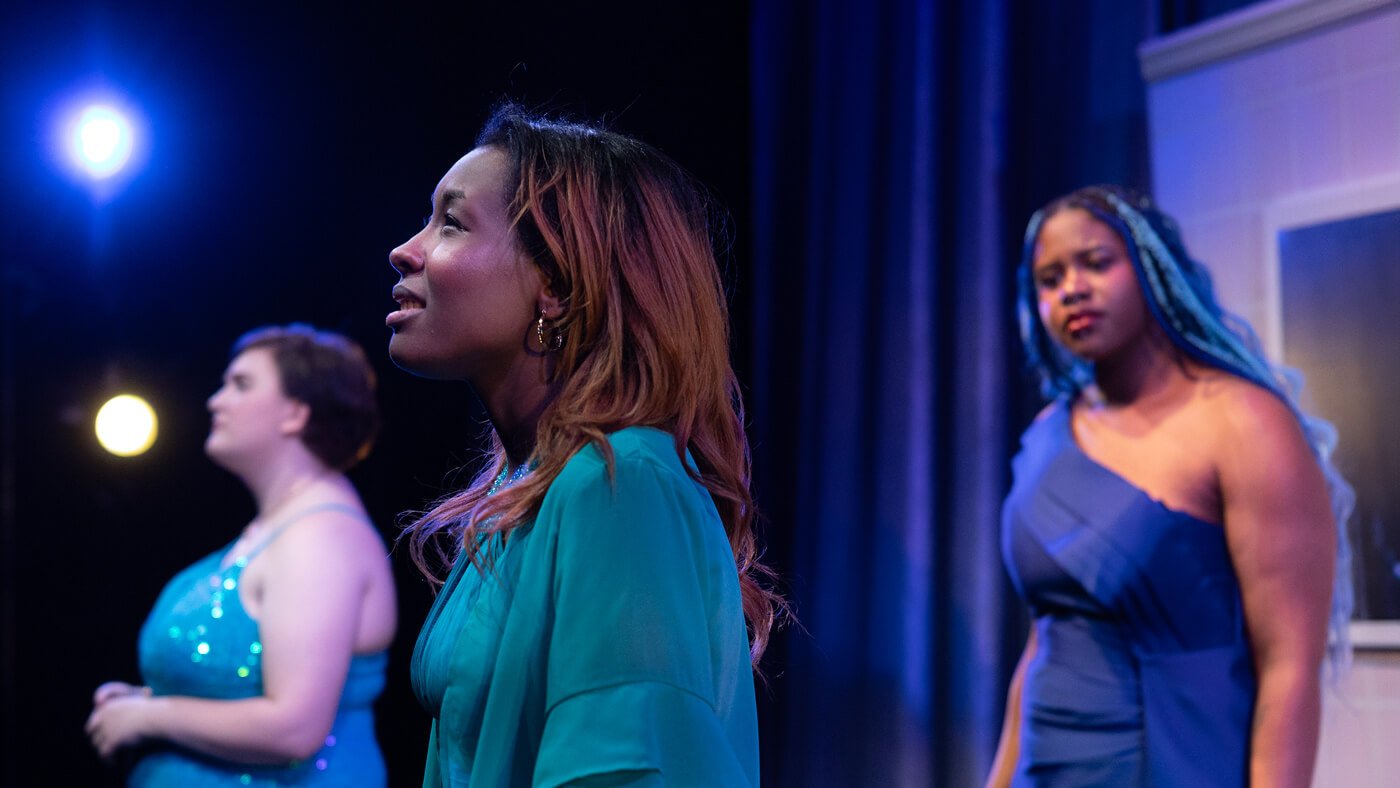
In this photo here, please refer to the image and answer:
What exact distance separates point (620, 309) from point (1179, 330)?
4.48ft

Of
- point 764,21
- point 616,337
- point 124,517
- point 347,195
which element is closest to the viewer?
point 616,337

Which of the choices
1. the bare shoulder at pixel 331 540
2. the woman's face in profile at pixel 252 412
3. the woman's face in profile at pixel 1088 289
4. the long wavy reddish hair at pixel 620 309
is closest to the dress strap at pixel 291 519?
the bare shoulder at pixel 331 540

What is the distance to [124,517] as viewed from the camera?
4.44 meters

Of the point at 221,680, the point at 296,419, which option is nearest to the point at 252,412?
the point at 296,419

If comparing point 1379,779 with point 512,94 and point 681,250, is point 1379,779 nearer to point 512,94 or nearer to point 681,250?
point 681,250

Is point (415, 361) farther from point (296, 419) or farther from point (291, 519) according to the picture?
point (296, 419)

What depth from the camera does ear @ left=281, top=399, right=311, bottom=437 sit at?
2992mm

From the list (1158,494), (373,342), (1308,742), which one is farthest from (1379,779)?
(373,342)

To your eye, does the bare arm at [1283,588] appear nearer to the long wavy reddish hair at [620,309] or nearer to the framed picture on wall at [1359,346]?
the framed picture on wall at [1359,346]

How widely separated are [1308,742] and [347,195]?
3111 mm

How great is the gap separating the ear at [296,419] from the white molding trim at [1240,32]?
2043mm

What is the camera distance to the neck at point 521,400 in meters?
1.28

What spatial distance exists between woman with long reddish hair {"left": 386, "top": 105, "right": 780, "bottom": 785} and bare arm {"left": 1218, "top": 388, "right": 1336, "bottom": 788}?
950mm

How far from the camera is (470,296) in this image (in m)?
1.26
